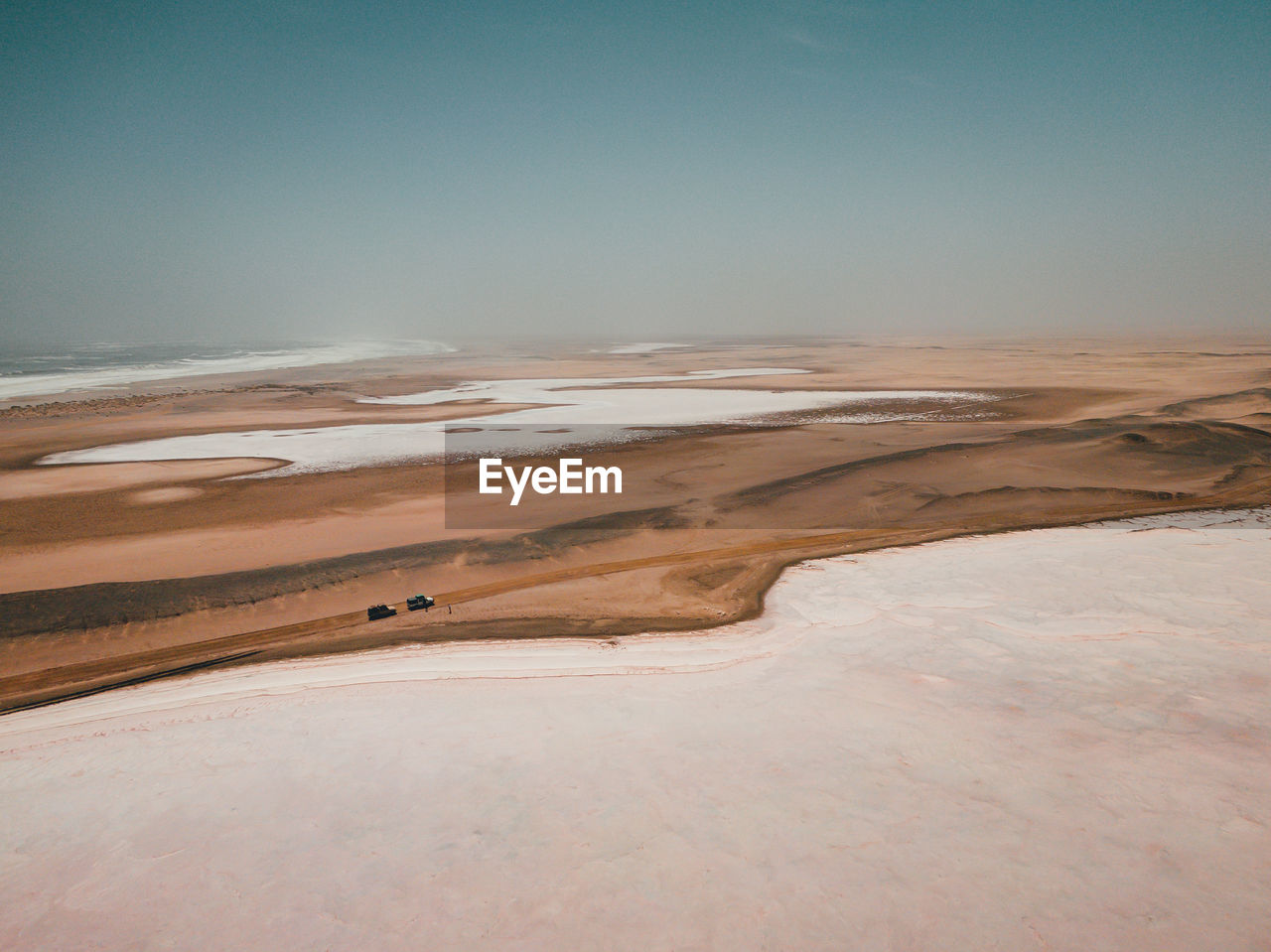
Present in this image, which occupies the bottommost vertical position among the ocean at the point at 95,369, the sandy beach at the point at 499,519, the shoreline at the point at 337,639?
the shoreline at the point at 337,639

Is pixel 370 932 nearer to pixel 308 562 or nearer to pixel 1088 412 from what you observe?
pixel 308 562

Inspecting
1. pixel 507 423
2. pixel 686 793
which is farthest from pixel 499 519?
pixel 507 423

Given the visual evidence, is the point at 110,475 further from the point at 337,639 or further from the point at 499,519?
the point at 337,639

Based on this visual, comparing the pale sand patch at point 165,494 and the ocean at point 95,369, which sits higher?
the ocean at point 95,369

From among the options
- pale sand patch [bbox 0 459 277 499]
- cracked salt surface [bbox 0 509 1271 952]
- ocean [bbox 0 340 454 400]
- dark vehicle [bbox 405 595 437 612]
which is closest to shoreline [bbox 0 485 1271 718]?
dark vehicle [bbox 405 595 437 612]

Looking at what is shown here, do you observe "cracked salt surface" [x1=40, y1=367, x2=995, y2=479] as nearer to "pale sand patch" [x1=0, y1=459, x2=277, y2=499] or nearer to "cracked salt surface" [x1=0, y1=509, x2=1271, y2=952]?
"pale sand patch" [x1=0, y1=459, x2=277, y2=499]

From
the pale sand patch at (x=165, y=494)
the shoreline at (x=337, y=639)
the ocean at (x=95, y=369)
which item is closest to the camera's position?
the shoreline at (x=337, y=639)

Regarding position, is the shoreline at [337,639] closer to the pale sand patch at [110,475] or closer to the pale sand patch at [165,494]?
the pale sand patch at [165,494]

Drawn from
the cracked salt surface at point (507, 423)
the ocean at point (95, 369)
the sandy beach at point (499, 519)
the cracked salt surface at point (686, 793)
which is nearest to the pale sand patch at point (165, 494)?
the sandy beach at point (499, 519)
